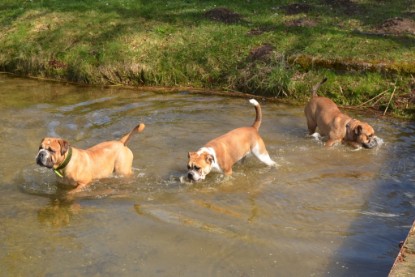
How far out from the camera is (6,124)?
1178cm

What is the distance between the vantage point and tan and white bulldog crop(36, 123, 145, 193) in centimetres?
792

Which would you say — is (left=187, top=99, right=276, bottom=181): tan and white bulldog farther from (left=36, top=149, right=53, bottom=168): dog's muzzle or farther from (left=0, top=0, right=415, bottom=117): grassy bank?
(left=0, top=0, right=415, bottom=117): grassy bank

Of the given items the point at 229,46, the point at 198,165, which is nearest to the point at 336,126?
the point at 198,165

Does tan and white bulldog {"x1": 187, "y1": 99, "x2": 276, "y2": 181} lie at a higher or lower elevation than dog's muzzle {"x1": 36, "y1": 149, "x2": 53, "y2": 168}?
lower

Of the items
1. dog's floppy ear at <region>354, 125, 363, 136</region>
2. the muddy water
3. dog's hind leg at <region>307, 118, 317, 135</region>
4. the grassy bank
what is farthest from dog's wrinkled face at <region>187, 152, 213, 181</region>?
the grassy bank

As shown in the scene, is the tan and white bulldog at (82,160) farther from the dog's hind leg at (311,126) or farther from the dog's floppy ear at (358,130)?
the dog's floppy ear at (358,130)

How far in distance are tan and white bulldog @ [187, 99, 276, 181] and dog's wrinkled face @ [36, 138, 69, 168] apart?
1817 mm

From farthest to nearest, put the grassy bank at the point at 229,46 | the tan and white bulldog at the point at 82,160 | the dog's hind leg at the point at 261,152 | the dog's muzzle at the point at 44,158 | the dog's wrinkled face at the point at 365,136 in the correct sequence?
the grassy bank at the point at 229,46
the dog's wrinkled face at the point at 365,136
the dog's hind leg at the point at 261,152
the tan and white bulldog at the point at 82,160
the dog's muzzle at the point at 44,158

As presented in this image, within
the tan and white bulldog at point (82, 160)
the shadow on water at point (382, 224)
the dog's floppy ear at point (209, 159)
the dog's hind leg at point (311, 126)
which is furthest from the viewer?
the dog's hind leg at point (311, 126)

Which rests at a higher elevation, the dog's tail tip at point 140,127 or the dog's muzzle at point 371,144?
the dog's tail tip at point 140,127

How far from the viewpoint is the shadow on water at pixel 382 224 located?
253 inches

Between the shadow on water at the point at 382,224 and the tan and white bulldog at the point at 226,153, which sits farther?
the tan and white bulldog at the point at 226,153

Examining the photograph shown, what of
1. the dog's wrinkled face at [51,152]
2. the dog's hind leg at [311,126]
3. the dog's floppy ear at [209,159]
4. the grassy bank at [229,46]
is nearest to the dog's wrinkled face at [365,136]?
the dog's hind leg at [311,126]

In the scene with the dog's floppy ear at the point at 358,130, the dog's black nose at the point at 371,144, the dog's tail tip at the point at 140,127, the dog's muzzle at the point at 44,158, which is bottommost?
the dog's black nose at the point at 371,144
